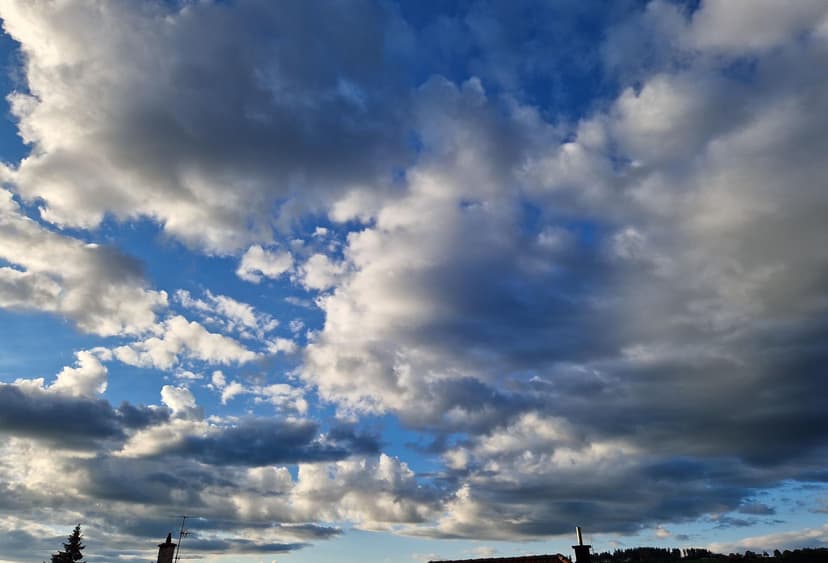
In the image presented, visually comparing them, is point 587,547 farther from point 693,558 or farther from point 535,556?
point 693,558

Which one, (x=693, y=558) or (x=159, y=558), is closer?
(x=159, y=558)

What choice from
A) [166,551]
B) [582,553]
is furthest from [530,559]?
[166,551]

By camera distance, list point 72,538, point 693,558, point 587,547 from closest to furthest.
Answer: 1. point 587,547
2. point 693,558
3. point 72,538

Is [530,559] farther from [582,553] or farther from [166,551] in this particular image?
[166,551]

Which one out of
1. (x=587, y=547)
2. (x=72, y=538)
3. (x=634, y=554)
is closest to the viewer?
(x=587, y=547)


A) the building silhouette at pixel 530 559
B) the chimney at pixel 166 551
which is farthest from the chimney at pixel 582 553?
the chimney at pixel 166 551

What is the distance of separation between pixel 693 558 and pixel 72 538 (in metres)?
71.2

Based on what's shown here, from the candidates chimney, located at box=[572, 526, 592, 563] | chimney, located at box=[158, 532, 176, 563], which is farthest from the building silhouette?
chimney, located at box=[158, 532, 176, 563]

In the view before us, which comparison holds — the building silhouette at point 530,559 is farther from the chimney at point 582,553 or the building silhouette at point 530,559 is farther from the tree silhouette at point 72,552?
the tree silhouette at point 72,552

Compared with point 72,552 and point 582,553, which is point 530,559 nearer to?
point 582,553

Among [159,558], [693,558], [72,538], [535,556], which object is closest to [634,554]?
[693,558]

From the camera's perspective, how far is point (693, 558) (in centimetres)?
5888

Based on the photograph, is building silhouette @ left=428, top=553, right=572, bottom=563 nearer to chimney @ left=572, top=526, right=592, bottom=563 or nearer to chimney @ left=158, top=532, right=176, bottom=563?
chimney @ left=572, top=526, right=592, bottom=563

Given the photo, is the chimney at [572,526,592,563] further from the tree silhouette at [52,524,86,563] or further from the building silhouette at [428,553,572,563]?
the tree silhouette at [52,524,86,563]
